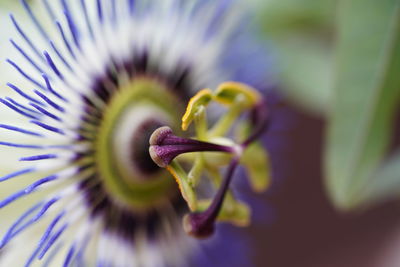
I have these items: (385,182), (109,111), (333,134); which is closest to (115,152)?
(109,111)

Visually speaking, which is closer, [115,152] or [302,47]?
[115,152]

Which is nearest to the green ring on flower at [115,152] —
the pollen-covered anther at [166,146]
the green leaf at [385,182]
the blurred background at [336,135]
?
the pollen-covered anther at [166,146]

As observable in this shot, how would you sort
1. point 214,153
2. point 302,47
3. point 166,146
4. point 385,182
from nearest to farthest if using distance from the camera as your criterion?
point 166,146, point 214,153, point 385,182, point 302,47

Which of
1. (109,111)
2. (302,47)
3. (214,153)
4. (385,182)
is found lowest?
(385,182)

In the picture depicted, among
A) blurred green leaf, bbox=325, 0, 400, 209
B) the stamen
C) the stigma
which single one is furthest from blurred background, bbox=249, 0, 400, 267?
the stamen

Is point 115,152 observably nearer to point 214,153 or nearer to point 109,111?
point 109,111

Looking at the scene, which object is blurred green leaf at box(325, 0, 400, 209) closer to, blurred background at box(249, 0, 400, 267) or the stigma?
blurred background at box(249, 0, 400, 267)

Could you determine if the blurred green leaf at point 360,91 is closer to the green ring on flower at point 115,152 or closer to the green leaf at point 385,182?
the green leaf at point 385,182
